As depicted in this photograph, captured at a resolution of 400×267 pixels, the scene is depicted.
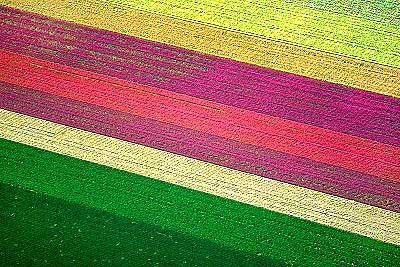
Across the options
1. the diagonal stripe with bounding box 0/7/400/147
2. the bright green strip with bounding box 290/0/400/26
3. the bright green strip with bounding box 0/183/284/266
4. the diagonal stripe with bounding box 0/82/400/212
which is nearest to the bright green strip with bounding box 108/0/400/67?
the bright green strip with bounding box 290/0/400/26

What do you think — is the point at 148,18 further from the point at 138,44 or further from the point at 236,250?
the point at 236,250

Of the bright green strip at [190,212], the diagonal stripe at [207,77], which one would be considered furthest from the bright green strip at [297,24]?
the bright green strip at [190,212]

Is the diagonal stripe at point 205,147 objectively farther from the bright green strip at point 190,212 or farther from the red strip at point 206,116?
the bright green strip at point 190,212

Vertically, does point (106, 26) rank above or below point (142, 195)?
above

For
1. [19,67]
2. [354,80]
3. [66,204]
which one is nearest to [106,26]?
[19,67]

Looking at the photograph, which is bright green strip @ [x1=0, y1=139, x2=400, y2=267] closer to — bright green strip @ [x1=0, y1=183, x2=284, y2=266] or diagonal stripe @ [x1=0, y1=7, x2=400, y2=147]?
bright green strip @ [x1=0, y1=183, x2=284, y2=266]
